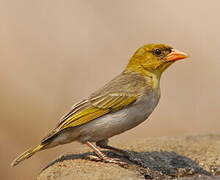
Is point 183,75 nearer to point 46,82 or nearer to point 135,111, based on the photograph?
point 46,82

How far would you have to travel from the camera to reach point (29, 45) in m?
10.3

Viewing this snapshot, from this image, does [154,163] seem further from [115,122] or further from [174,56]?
[174,56]

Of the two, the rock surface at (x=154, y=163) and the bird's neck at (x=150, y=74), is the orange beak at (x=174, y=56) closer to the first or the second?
the bird's neck at (x=150, y=74)

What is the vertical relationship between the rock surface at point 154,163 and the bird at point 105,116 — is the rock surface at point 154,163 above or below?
below

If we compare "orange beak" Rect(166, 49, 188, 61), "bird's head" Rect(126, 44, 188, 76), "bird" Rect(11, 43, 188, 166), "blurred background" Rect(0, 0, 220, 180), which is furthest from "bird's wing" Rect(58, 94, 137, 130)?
"blurred background" Rect(0, 0, 220, 180)

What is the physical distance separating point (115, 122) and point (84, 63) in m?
3.13

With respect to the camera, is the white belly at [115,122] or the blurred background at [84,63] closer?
the white belly at [115,122]

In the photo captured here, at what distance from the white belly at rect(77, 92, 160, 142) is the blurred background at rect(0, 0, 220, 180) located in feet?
8.73

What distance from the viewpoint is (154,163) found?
746 centimetres

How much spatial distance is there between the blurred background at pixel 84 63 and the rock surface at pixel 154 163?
2.16m

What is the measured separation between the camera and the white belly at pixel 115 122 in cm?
733

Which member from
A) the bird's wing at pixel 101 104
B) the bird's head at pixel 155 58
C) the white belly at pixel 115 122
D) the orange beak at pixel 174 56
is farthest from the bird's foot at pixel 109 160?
the orange beak at pixel 174 56

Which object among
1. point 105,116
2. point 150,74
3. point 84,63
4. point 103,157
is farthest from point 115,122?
point 84,63

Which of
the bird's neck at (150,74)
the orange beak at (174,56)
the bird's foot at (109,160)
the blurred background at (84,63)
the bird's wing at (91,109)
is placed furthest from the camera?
the blurred background at (84,63)
